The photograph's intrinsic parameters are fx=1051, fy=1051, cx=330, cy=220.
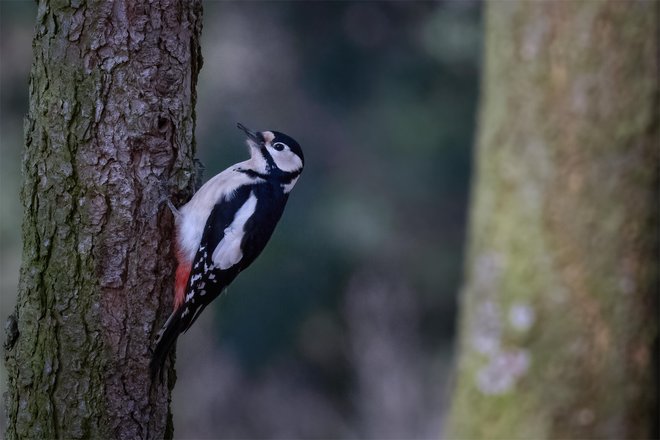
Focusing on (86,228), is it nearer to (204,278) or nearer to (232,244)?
(204,278)

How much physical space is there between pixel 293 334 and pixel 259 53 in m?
3.33

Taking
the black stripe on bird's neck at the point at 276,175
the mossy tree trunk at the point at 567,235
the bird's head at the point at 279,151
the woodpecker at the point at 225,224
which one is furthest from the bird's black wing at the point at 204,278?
the mossy tree trunk at the point at 567,235

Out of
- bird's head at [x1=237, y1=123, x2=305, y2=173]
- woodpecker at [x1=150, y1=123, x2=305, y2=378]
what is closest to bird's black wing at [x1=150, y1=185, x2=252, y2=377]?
woodpecker at [x1=150, y1=123, x2=305, y2=378]

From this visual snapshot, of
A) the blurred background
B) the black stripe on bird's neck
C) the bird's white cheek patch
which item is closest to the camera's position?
the bird's white cheek patch

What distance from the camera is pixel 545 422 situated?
3643mm

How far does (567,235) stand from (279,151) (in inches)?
56.1

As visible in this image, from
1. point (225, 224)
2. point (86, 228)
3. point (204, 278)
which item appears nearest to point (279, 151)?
point (225, 224)

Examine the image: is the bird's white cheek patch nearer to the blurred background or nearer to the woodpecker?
the woodpecker

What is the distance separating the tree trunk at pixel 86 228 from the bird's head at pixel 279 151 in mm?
1021

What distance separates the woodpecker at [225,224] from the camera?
12.3 feet

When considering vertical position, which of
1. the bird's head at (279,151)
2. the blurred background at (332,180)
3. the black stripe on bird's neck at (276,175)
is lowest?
the blurred background at (332,180)

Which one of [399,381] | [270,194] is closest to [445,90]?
[399,381]

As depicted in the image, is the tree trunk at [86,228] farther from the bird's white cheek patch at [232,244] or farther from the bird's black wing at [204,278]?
the bird's white cheek patch at [232,244]

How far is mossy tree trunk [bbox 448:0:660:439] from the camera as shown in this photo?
356 centimetres
